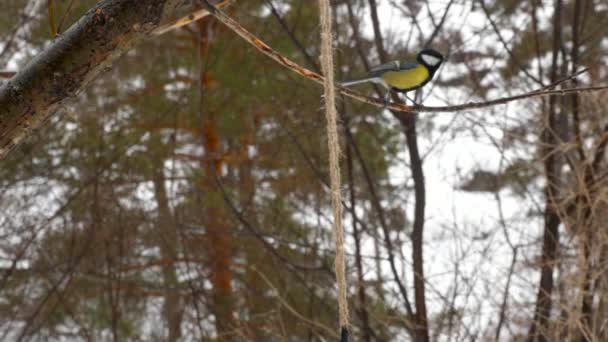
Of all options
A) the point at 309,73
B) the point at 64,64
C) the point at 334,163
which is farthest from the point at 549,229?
the point at 64,64

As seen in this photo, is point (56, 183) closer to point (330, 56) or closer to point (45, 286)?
point (45, 286)

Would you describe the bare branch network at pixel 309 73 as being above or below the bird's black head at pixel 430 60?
below

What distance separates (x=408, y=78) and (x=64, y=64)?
1.17m

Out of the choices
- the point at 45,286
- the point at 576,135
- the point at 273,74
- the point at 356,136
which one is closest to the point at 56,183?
the point at 45,286

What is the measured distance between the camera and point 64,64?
952 millimetres

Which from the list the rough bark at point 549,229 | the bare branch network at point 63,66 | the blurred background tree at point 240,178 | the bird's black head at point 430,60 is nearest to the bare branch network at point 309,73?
the bare branch network at point 63,66

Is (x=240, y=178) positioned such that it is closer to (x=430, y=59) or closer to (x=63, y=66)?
(x=430, y=59)

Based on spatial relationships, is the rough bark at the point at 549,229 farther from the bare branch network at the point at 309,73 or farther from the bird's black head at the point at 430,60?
the bare branch network at the point at 309,73

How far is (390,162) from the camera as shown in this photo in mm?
4734

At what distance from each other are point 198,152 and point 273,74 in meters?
1.65

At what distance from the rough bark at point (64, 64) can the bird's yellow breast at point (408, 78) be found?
3.45 ft

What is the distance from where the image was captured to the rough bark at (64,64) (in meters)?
0.95

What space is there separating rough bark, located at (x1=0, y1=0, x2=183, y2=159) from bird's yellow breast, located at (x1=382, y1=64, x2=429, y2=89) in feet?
3.45

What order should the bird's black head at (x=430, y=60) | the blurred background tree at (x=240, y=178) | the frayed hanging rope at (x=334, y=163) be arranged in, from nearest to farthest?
the frayed hanging rope at (x=334, y=163) → the bird's black head at (x=430, y=60) → the blurred background tree at (x=240, y=178)
